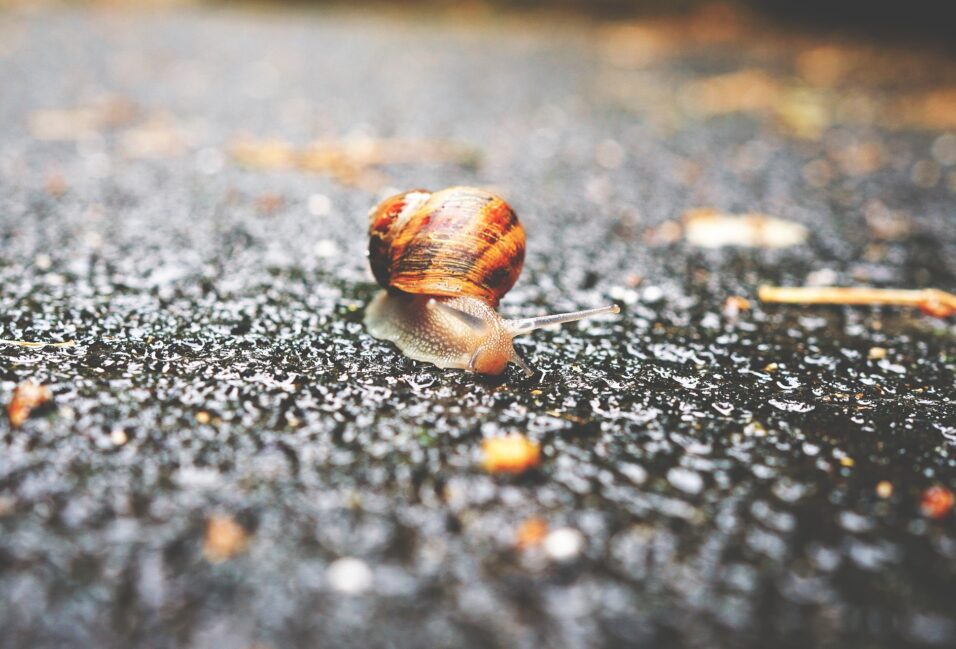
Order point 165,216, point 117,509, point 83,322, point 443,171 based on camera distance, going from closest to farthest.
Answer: point 117,509
point 83,322
point 165,216
point 443,171

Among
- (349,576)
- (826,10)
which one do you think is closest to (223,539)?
(349,576)

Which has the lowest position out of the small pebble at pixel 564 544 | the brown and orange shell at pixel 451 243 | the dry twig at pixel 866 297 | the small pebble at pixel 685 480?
the small pebble at pixel 564 544

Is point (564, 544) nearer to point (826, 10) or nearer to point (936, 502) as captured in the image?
point (936, 502)

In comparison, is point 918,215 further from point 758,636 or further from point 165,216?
point 165,216

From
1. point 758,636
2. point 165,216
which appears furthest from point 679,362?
point 165,216

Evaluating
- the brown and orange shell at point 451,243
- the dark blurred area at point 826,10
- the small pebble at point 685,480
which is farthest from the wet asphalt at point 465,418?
the dark blurred area at point 826,10

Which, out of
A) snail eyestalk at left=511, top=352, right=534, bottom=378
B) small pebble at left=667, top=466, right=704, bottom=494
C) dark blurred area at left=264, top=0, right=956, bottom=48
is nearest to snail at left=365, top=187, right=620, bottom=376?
snail eyestalk at left=511, top=352, right=534, bottom=378

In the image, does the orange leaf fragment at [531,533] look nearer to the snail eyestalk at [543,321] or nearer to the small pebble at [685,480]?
the small pebble at [685,480]
